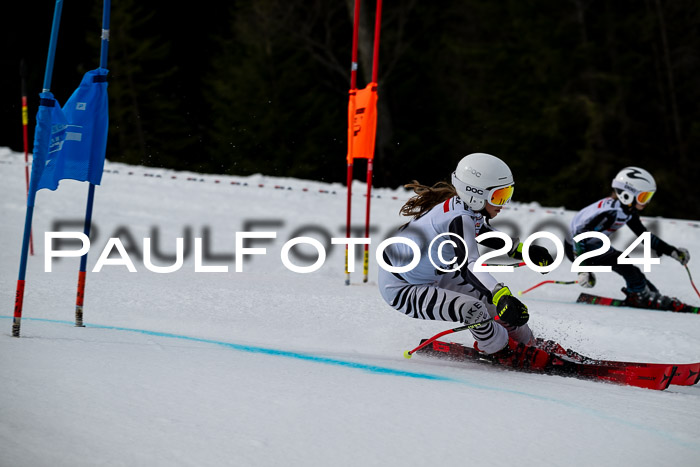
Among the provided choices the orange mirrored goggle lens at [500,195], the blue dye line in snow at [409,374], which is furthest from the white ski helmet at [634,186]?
the blue dye line in snow at [409,374]

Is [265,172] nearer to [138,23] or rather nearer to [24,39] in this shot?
[138,23]

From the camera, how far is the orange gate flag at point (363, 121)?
7.79 m

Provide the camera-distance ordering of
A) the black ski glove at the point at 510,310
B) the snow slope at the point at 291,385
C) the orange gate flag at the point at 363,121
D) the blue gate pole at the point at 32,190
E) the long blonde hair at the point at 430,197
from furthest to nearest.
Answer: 1. the orange gate flag at the point at 363,121
2. the long blonde hair at the point at 430,197
3. the black ski glove at the point at 510,310
4. the blue gate pole at the point at 32,190
5. the snow slope at the point at 291,385

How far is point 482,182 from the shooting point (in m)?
4.72

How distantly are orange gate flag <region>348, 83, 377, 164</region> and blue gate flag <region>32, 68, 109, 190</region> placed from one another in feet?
11.6

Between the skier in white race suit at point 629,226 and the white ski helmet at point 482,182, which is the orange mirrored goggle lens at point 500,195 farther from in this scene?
the skier in white race suit at point 629,226

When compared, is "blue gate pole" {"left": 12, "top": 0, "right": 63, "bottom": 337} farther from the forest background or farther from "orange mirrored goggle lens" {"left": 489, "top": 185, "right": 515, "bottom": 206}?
the forest background

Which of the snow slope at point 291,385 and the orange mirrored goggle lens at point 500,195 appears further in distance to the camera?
the orange mirrored goggle lens at point 500,195

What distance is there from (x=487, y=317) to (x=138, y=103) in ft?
73.7

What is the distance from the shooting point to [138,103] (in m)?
25.0

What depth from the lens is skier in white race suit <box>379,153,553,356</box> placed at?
14.9 ft

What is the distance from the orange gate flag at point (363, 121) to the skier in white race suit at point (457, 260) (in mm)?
2855

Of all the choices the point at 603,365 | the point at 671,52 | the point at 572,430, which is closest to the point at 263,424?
the point at 572,430

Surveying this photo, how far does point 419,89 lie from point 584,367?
20.2 metres
